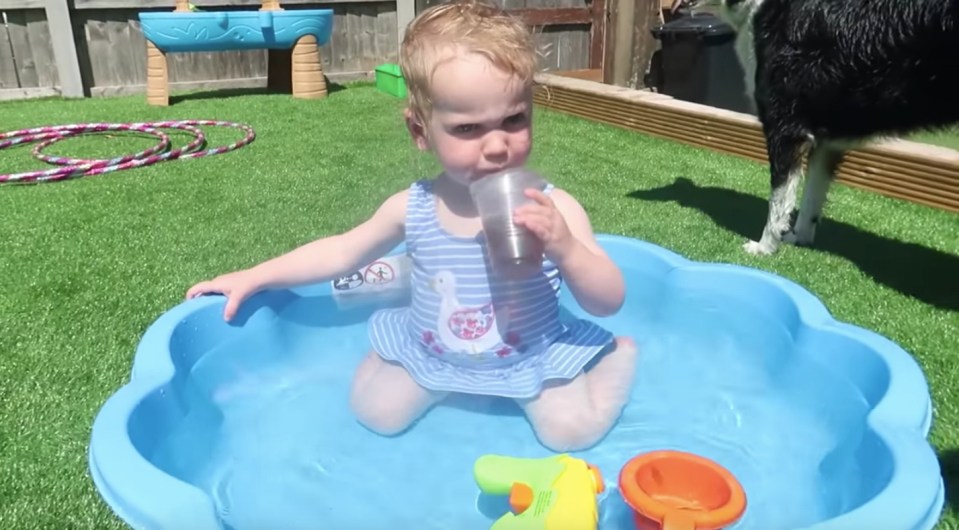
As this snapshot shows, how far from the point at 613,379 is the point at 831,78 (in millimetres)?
1793

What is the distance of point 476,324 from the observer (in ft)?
7.85

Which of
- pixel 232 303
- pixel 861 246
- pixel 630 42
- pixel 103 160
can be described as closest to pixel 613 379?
pixel 232 303

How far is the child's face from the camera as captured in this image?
2.04m

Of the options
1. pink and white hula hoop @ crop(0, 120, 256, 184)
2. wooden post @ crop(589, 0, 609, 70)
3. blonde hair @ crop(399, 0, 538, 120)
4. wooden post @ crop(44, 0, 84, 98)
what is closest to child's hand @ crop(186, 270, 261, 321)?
blonde hair @ crop(399, 0, 538, 120)

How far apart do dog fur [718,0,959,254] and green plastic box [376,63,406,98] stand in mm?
4317

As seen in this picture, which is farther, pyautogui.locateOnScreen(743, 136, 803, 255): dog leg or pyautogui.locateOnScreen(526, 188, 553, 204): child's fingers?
pyautogui.locateOnScreen(743, 136, 803, 255): dog leg

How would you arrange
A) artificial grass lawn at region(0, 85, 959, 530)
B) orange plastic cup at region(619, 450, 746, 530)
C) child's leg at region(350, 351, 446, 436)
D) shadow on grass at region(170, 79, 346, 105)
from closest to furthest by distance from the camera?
orange plastic cup at region(619, 450, 746, 530) → artificial grass lawn at region(0, 85, 959, 530) → child's leg at region(350, 351, 446, 436) → shadow on grass at region(170, 79, 346, 105)

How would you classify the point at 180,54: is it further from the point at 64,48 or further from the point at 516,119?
the point at 516,119

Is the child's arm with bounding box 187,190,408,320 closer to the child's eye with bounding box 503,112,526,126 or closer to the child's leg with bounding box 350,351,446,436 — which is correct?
the child's leg with bounding box 350,351,446,436

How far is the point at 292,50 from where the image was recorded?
815cm

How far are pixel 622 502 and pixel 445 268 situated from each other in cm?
86

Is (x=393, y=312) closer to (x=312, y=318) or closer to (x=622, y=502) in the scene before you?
(x=312, y=318)

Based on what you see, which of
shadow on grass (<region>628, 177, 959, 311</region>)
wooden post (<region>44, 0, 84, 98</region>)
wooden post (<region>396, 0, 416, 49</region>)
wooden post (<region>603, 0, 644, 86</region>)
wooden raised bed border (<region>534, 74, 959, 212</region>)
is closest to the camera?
shadow on grass (<region>628, 177, 959, 311</region>)

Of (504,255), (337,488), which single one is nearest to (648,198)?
(504,255)
